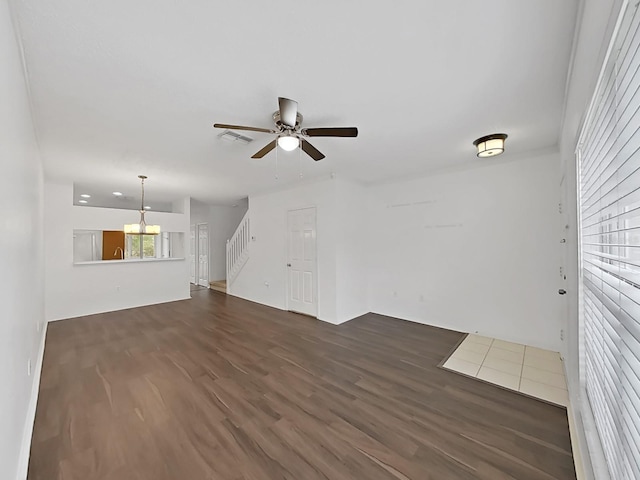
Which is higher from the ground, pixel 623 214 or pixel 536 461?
pixel 623 214

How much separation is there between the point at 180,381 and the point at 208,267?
5.82 meters

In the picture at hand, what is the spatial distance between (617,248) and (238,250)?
21.6ft

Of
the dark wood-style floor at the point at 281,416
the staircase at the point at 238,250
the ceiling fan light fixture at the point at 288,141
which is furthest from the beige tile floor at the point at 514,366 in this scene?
the staircase at the point at 238,250

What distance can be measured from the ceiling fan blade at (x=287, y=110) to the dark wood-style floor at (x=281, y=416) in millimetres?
2373

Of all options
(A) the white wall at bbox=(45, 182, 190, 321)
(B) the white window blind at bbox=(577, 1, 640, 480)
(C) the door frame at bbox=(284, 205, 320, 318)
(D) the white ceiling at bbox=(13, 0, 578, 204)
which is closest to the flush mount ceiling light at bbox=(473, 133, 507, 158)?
(D) the white ceiling at bbox=(13, 0, 578, 204)

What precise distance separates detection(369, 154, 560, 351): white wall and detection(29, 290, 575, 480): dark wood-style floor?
2.86ft

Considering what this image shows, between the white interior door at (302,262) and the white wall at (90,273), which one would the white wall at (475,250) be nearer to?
the white interior door at (302,262)

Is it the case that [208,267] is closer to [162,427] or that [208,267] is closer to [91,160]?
[91,160]

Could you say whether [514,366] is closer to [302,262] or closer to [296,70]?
[302,262]

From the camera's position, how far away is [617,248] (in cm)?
106

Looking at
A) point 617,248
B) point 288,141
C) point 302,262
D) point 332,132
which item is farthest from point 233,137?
point 617,248

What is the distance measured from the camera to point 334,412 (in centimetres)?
213

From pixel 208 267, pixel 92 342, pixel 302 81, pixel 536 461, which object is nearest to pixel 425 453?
pixel 536 461

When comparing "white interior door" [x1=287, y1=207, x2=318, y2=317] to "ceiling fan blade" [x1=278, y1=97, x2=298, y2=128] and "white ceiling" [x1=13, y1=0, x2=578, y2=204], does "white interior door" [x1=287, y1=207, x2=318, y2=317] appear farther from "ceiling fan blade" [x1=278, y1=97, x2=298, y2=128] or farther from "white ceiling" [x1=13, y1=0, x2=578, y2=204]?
"ceiling fan blade" [x1=278, y1=97, x2=298, y2=128]
